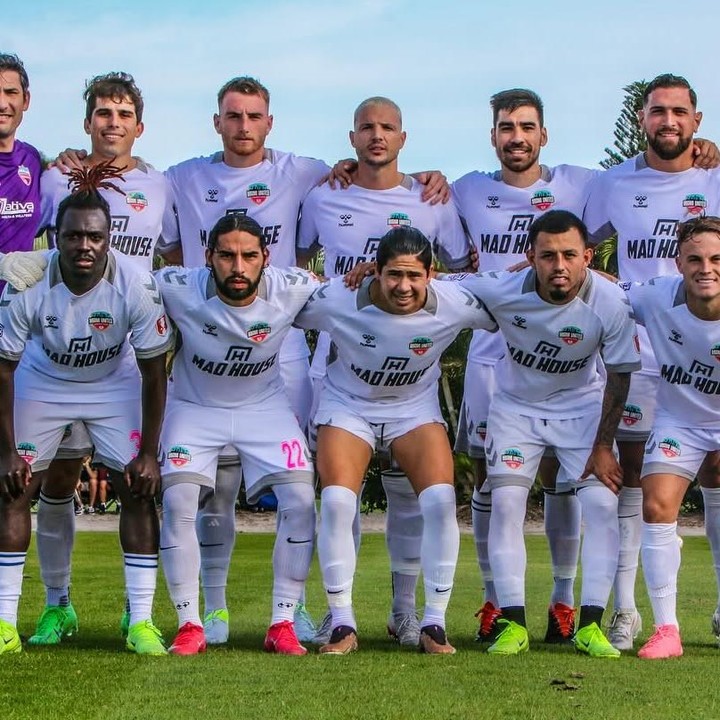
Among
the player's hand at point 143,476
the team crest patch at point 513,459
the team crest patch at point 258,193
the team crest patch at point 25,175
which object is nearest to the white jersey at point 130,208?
the team crest patch at point 25,175

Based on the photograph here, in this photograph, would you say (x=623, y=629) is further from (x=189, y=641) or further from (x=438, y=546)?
(x=189, y=641)

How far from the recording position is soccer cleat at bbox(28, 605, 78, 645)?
29.1ft

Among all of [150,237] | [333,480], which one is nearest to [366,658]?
[333,480]

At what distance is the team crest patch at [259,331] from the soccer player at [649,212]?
2.51m

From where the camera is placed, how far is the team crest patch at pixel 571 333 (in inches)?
343

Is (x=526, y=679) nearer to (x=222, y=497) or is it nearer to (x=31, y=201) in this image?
(x=222, y=497)

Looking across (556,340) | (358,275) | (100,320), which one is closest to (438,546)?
(556,340)

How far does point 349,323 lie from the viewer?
8.68m

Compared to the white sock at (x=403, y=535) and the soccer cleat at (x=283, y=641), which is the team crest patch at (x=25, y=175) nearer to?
the white sock at (x=403, y=535)

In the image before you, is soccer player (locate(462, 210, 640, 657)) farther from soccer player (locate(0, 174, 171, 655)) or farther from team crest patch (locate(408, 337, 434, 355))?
soccer player (locate(0, 174, 171, 655))

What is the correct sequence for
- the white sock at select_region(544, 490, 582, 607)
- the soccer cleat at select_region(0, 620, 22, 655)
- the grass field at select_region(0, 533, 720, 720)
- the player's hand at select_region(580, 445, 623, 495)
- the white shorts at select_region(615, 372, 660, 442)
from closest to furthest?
the grass field at select_region(0, 533, 720, 720) → the soccer cleat at select_region(0, 620, 22, 655) → the player's hand at select_region(580, 445, 623, 495) → the white sock at select_region(544, 490, 582, 607) → the white shorts at select_region(615, 372, 660, 442)

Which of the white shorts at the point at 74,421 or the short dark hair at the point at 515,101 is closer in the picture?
the white shorts at the point at 74,421

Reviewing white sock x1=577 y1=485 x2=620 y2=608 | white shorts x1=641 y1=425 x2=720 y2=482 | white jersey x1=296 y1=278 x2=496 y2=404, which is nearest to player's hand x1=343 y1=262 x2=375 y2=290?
white jersey x1=296 y1=278 x2=496 y2=404

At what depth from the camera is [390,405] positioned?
28.9 feet
